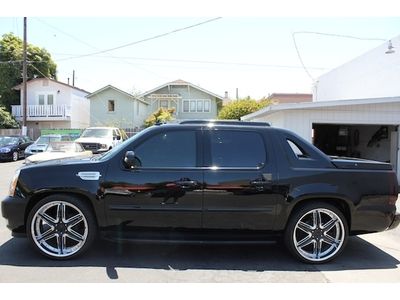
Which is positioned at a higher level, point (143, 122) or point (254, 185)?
point (143, 122)

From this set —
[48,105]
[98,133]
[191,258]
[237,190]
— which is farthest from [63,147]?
[48,105]

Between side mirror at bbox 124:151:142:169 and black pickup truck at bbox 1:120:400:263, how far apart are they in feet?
0.04

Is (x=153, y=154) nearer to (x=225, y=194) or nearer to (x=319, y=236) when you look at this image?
(x=225, y=194)

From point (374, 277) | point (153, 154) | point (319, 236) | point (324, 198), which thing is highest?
point (153, 154)

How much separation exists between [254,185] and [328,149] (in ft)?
43.2

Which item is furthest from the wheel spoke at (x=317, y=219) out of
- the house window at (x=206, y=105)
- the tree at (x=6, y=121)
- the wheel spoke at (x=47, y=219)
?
the house window at (x=206, y=105)

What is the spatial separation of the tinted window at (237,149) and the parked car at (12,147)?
20572 millimetres

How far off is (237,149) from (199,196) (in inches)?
31.6

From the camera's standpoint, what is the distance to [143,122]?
132 ft

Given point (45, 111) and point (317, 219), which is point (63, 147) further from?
point (45, 111)

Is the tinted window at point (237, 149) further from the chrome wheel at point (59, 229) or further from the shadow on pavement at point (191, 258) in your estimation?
the chrome wheel at point (59, 229)

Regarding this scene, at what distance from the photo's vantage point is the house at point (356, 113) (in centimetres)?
1273

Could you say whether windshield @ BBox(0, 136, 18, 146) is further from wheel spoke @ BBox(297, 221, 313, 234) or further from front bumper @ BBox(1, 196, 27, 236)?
wheel spoke @ BBox(297, 221, 313, 234)

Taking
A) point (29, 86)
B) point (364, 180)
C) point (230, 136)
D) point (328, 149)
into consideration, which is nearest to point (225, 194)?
point (230, 136)
